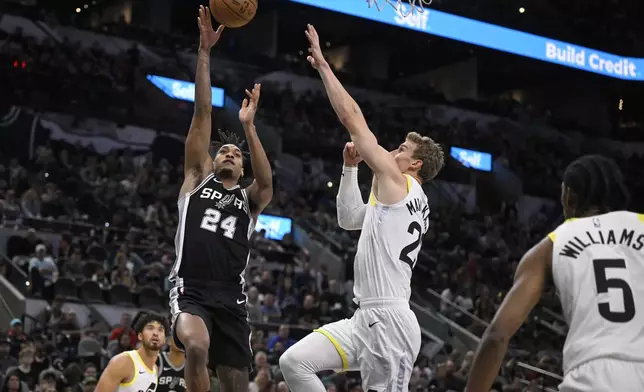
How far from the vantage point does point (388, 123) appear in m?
25.7

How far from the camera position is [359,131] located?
5.78m

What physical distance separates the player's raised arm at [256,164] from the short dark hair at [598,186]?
3.33 meters

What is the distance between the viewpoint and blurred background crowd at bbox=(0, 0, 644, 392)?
1469 cm

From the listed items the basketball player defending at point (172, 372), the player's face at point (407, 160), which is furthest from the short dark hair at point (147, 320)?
the player's face at point (407, 160)

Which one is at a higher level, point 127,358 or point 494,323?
point 494,323

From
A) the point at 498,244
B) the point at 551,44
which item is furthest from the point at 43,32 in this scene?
the point at 551,44

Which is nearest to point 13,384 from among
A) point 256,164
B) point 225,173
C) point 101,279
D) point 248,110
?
point 101,279

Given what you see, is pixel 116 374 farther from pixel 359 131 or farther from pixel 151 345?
pixel 359 131

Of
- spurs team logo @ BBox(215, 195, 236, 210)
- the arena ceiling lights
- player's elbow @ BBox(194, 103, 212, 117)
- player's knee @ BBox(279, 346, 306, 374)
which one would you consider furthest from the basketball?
the arena ceiling lights

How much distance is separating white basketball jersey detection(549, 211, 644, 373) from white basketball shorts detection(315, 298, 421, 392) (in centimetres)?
224

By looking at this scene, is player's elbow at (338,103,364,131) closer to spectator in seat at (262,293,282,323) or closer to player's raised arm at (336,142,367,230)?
player's raised arm at (336,142,367,230)

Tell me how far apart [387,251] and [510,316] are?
232 cm

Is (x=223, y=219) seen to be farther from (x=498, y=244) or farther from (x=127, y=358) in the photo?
(x=498, y=244)

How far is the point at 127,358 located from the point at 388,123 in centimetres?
1863
